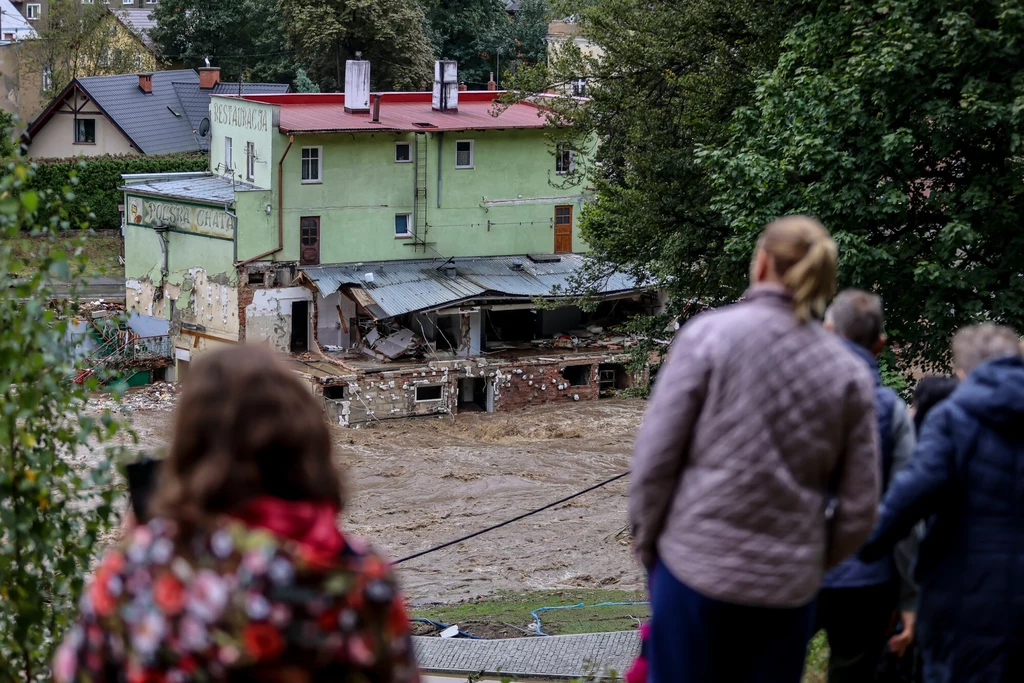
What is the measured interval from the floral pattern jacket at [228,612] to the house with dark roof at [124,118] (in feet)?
172

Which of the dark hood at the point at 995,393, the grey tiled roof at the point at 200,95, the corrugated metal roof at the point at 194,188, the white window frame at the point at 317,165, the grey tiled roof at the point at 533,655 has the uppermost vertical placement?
the grey tiled roof at the point at 200,95

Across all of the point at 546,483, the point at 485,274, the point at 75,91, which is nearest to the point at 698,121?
the point at 546,483

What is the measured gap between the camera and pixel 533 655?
578 inches

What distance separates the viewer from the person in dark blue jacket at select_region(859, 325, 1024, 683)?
4.43 m

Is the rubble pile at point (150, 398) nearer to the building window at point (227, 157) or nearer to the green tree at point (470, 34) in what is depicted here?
the building window at point (227, 157)

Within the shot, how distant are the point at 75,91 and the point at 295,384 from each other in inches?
2151

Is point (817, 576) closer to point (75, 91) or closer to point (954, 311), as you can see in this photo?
point (954, 311)

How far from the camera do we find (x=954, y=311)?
1755 cm

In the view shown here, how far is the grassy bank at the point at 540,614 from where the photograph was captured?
17.3 meters

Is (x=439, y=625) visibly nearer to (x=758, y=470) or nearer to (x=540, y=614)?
(x=540, y=614)

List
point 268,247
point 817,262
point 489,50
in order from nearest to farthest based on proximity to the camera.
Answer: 1. point 817,262
2. point 268,247
3. point 489,50

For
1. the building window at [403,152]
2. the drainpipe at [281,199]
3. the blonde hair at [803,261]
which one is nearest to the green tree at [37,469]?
the blonde hair at [803,261]

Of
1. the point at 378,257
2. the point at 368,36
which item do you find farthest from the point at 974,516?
the point at 368,36

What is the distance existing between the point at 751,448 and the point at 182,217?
37.6 meters
